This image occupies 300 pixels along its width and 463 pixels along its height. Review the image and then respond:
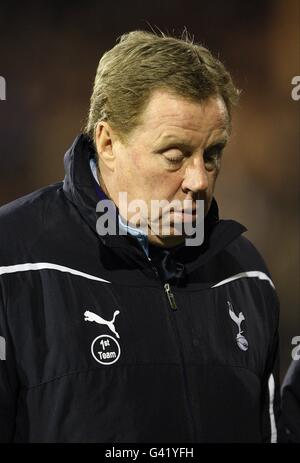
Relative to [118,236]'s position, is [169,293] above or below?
below

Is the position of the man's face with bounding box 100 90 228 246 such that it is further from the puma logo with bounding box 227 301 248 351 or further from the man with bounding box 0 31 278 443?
the puma logo with bounding box 227 301 248 351

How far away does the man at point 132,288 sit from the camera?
145 centimetres

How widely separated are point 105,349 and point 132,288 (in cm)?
13

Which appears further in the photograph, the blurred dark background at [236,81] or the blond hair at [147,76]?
the blurred dark background at [236,81]

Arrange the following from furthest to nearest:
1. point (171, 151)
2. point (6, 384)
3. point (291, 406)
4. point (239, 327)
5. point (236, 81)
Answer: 1. point (236, 81)
2. point (291, 406)
3. point (239, 327)
4. point (171, 151)
5. point (6, 384)

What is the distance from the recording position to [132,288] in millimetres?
1551

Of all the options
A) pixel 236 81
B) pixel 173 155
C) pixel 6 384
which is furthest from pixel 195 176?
pixel 236 81

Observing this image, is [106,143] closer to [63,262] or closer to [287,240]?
[63,262]

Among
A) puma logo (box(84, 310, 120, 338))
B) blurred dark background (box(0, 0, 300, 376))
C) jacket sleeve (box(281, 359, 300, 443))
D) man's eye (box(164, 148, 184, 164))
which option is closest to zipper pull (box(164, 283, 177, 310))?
puma logo (box(84, 310, 120, 338))

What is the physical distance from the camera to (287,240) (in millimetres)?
3697

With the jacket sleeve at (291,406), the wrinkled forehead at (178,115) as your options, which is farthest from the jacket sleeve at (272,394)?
the wrinkled forehead at (178,115)

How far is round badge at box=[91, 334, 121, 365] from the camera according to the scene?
58.1 inches

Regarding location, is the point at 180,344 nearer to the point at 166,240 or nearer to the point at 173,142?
the point at 166,240

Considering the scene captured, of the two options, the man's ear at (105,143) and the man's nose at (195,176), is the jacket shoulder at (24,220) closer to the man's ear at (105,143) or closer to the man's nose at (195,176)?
the man's ear at (105,143)
